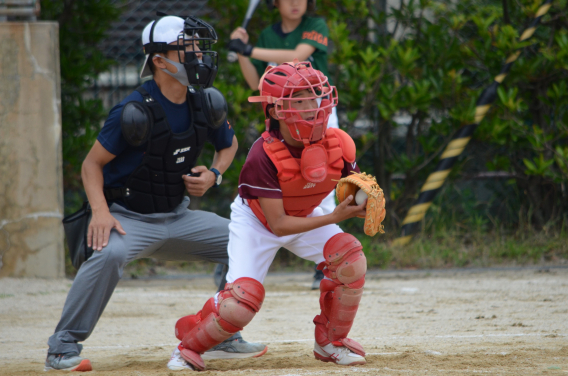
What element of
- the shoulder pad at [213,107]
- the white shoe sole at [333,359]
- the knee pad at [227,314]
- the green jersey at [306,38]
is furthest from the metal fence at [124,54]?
the white shoe sole at [333,359]

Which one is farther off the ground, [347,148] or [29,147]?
[347,148]

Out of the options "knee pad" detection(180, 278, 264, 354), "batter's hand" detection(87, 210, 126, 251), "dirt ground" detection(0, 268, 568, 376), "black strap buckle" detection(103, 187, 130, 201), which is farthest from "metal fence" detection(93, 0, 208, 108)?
"knee pad" detection(180, 278, 264, 354)

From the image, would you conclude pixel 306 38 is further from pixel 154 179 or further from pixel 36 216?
pixel 36 216

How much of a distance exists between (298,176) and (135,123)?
0.86 m

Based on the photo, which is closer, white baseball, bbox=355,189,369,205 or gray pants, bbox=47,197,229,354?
white baseball, bbox=355,189,369,205

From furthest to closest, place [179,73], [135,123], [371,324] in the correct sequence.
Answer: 1. [371,324]
2. [179,73]
3. [135,123]

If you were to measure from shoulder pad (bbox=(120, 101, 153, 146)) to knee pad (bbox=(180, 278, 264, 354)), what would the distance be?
2.83ft

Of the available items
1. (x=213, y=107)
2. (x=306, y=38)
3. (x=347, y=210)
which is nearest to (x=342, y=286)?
(x=347, y=210)

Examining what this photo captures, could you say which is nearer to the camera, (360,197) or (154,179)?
(360,197)

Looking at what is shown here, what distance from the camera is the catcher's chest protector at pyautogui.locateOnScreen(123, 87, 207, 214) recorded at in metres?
3.29

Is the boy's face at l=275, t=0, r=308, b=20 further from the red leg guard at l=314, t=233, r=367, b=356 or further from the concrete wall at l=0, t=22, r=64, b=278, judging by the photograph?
the red leg guard at l=314, t=233, r=367, b=356

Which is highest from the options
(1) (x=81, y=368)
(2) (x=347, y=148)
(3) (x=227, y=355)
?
(2) (x=347, y=148)

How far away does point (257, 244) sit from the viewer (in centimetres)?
314

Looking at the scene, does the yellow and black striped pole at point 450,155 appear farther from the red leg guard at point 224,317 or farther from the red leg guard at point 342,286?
the red leg guard at point 224,317
